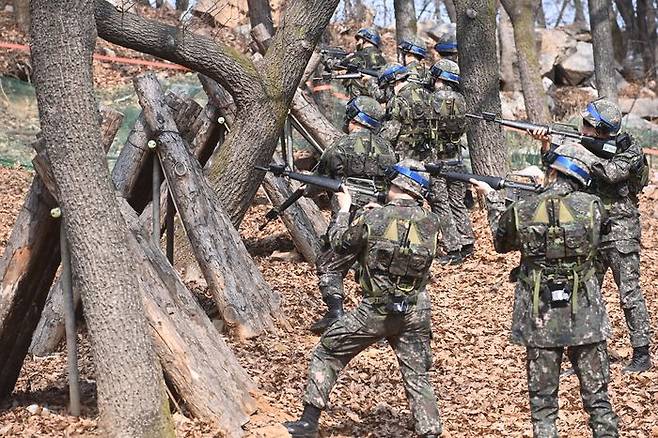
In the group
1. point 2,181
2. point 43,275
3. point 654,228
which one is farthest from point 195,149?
point 654,228

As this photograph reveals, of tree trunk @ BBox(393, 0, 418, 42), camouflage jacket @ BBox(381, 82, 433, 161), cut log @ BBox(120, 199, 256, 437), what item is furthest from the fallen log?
tree trunk @ BBox(393, 0, 418, 42)

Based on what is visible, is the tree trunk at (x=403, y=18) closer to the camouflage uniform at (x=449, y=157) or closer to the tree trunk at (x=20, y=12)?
the camouflage uniform at (x=449, y=157)

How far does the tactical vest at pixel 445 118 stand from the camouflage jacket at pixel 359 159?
187 cm

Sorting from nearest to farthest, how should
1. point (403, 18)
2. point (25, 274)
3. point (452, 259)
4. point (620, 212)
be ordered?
point (25, 274)
point (620, 212)
point (452, 259)
point (403, 18)

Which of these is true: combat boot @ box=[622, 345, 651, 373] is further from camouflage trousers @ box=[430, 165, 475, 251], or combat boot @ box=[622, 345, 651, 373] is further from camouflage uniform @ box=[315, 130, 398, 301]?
camouflage trousers @ box=[430, 165, 475, 251]

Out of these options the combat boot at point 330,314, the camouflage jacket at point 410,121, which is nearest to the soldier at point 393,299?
the combat boot at point 330,314

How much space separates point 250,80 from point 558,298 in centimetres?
470

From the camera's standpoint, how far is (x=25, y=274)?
729 centimetres

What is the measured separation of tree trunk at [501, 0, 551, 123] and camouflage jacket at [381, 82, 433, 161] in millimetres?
8404

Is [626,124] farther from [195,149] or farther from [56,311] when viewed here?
[56,311]

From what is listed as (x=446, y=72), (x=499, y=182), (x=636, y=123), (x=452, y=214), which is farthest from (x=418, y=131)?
(x=636, y=123)

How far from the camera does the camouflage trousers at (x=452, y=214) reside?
11703 millimetres

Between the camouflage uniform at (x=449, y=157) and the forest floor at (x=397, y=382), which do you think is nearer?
the forest floor at (x=397, y=382)

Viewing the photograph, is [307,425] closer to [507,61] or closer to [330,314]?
[330,314]
